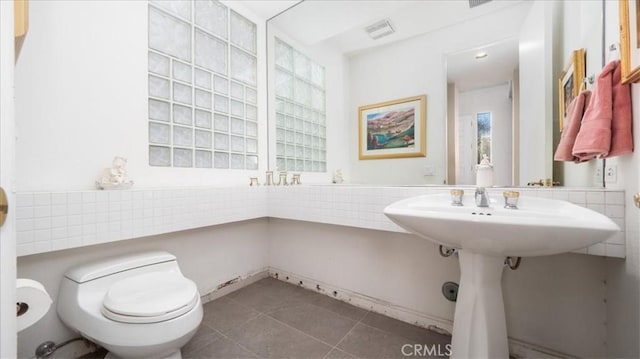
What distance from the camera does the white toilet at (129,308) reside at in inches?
38.6

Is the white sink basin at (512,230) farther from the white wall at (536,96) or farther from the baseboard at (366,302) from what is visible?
the baseboard at (366,302)

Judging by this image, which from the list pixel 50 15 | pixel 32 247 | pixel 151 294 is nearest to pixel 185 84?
pixel 50 15

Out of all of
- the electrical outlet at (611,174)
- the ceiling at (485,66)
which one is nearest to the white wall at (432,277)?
the electrical outlet at (611,174)

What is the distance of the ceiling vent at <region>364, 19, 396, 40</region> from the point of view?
179 centimetres

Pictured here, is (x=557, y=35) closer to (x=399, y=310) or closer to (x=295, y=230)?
(x=399, y=310)

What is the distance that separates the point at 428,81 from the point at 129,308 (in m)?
1.98

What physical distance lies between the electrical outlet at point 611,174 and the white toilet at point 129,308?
1808 millimetres

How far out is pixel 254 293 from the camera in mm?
1905

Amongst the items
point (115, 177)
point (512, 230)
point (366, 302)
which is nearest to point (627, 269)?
point (512, 230)

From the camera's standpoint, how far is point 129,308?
1001mm

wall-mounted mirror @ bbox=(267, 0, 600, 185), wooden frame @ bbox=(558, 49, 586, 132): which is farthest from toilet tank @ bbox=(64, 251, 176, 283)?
wooden frame @ bbox=(558, 49, 586, 132)

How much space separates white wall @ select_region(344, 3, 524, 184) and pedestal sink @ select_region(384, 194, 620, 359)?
52 cm

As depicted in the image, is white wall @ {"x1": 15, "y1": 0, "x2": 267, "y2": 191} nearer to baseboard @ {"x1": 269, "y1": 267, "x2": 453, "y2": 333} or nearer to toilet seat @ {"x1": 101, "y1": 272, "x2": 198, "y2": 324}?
toilet seat @ {"x1": 101, "y1": 272, "x2": 198, "y2": 324}

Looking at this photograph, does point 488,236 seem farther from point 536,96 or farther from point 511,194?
point 536,96
